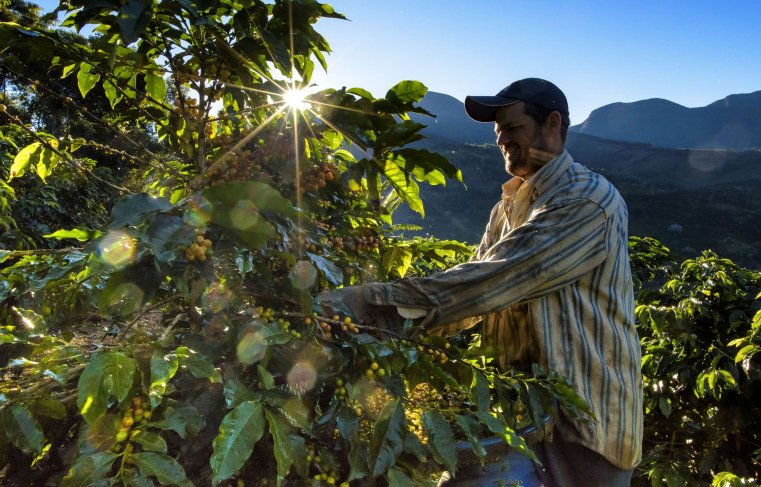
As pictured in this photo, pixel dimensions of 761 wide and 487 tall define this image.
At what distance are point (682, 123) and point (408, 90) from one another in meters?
101

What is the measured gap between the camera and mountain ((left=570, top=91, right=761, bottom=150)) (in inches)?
3024

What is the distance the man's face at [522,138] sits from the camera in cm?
176

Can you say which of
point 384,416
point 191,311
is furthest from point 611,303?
point 191,311

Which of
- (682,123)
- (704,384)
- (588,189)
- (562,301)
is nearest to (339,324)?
(562,301)

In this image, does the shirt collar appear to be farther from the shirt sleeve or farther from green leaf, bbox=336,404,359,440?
green leaf, bbox=336,404,359,440

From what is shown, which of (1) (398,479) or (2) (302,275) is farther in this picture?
(2) (302,275)

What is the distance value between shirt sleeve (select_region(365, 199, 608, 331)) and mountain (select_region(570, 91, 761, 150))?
8876 centimetres

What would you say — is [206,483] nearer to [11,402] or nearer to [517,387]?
[11,402]

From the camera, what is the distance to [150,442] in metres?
0.82

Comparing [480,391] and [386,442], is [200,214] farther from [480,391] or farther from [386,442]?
[480,391]

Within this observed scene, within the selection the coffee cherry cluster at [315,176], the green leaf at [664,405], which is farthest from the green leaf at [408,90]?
the green leaf at [664,405]

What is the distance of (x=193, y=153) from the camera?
4.65ft

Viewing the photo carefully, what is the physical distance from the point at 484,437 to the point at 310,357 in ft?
1.90

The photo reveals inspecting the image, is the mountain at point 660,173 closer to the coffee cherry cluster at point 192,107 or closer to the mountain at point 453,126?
the mountain at point 453,126
